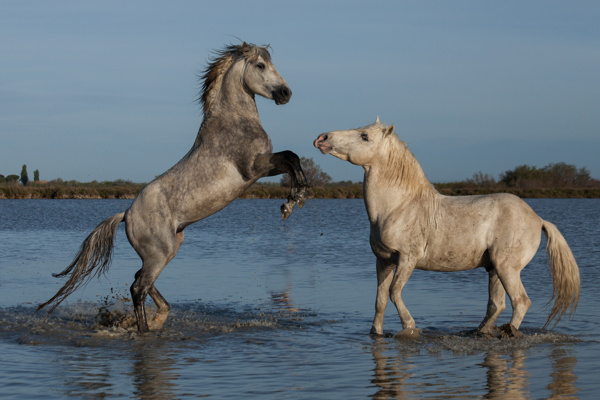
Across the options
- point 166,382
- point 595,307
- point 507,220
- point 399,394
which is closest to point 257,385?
point 166,382

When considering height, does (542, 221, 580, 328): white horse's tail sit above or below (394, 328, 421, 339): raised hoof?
above

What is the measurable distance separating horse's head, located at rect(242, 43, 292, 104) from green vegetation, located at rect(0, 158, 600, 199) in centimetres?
4649

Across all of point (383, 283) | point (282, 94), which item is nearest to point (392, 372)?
point (383, 283)

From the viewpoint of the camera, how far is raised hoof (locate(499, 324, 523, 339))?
23.9ft

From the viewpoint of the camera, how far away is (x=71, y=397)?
545 cm

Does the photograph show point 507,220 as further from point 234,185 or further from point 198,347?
point 198,347

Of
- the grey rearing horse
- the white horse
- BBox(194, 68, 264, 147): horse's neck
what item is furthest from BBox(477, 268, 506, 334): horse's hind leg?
BBox(194, 68, 264, 147): horse's neck

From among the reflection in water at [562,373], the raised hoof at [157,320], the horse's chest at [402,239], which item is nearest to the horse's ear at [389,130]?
the horse's chest at [402,239]

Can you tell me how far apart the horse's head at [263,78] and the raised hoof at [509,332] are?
→ 10.4 feet

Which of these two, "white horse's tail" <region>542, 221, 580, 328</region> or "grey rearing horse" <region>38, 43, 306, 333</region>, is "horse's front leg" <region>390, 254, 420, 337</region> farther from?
"white horse's tail" <region>542, 221, 580, 328</region>

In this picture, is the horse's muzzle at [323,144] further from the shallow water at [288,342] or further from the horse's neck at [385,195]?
the shallow water at [288,342]

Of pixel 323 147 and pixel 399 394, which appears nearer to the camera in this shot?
pixel 399 394

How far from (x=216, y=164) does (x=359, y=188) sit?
199 ft

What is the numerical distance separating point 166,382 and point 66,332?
3.00m
